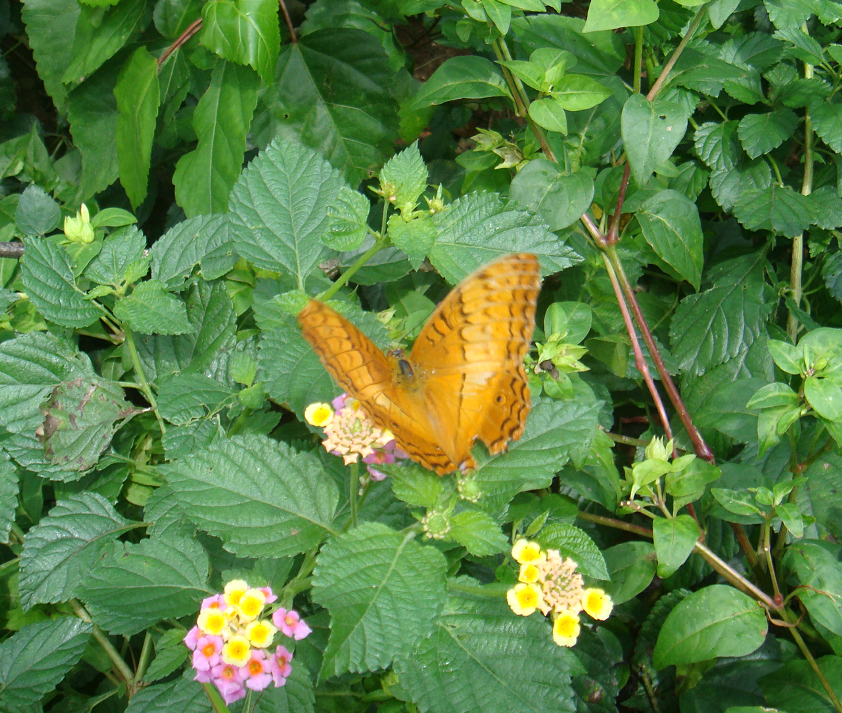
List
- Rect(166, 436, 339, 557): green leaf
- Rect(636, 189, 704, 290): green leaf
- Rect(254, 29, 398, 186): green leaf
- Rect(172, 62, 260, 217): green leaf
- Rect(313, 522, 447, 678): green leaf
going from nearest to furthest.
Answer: Rect(313, 522, 447, 678): green leaf → Rect(166, 436, 339, 557): green leaf → Rect(636, 189, 704, 290): green leaf → Rect(172, 62, 260, 217): green leaf → Rect(254, 29, 398, 186): green leaf

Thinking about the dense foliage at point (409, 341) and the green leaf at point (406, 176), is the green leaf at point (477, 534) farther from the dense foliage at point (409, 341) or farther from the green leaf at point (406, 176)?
the green leaf at point (406, 176)

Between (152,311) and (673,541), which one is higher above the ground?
(152,311)

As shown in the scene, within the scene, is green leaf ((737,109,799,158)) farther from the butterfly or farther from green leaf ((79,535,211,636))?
green leaf ((79,535,211,636))

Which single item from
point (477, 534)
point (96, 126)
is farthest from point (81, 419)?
point (96, 126)

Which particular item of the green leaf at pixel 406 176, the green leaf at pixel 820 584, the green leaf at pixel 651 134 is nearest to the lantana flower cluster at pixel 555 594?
the green leaf at pixel 820 584

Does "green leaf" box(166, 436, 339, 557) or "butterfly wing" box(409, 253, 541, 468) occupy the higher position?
"butterfly wing" box(409, 253, 541, 468)

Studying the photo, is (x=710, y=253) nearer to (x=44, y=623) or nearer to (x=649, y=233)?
(x=649, y=233)

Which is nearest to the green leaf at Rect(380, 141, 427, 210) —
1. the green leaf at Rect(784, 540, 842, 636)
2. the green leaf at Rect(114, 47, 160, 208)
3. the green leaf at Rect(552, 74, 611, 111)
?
the green leaf at Rect(552, 74, 611, 111)

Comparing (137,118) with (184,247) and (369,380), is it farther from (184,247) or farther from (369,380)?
(369,380)
